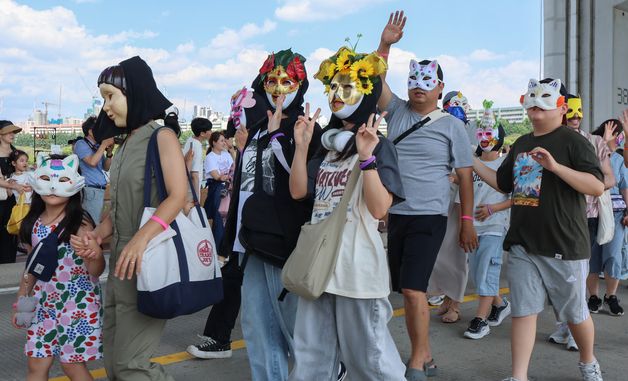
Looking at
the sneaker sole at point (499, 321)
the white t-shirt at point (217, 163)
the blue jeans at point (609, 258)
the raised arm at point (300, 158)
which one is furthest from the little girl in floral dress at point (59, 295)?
the white t-shirt at point (217, 163)

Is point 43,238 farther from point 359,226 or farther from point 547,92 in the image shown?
point 547,92

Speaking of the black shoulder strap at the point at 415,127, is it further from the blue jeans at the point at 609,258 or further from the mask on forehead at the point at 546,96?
the blue jeans at the point at 609,258

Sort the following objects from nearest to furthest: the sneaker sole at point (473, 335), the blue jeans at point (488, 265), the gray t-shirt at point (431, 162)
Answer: the gray t-shirt at point (431, 162) → the sneaker sole at point (473, 335) → the blue jeans at point (488, 265)

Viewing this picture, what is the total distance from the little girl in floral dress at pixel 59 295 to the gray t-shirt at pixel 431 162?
201 cm

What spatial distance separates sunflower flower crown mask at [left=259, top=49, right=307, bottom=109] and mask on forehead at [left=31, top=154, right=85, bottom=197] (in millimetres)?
1141

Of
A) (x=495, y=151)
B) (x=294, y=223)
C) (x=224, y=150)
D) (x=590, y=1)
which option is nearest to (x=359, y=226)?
(x=294, y=223)

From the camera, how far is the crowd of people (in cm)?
319

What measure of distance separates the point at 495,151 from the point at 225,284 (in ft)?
9.43

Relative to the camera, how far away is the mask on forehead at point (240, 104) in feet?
13.4

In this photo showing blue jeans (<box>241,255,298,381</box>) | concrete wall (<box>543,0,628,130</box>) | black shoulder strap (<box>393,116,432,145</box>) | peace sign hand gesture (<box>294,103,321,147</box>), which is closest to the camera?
peace sign hand gesture (<box>294,103,321,147</box>)

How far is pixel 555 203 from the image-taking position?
14.0 ft

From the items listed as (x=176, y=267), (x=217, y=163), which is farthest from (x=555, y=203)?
(x=217, y=163)

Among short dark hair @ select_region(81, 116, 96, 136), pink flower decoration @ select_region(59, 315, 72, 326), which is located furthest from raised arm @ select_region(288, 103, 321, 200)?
short dark hair @ select_region(81, 116, 96, 136)

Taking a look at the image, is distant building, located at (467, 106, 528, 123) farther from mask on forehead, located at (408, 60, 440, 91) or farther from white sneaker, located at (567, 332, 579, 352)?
white sneaker, located at (567, 332, 579, 352)
